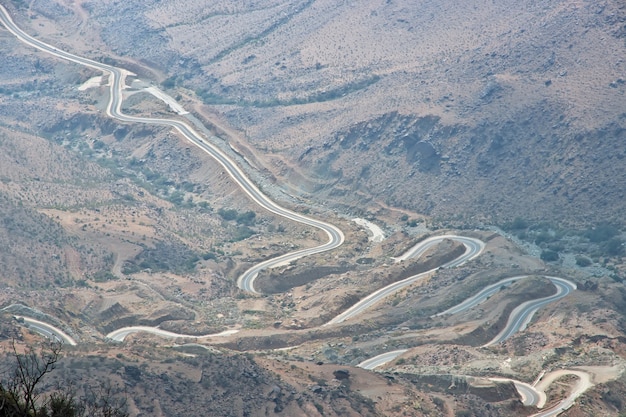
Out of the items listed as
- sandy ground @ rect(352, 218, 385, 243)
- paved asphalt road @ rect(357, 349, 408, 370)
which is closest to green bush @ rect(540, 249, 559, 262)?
sandy ground @ rect(352, 218, 385, 243)

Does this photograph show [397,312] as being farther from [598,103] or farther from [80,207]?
[598,103]

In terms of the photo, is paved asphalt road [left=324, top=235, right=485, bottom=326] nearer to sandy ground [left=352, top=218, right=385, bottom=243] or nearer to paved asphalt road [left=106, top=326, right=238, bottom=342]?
sandy ground [left=352, top=218, right=385, bottom=243]

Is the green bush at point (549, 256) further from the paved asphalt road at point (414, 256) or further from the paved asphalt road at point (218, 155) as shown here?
the paved asphalt road at point (218, 155)

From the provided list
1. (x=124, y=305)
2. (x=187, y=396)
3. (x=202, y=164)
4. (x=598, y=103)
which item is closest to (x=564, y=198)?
(x=598, y=103)

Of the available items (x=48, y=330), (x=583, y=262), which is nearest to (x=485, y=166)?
(x=583, y=262)

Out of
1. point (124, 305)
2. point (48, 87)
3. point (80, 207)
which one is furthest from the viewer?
point (48, 87)

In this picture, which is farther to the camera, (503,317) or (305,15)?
(305,15)

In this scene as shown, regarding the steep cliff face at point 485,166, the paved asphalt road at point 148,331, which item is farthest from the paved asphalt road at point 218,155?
the paved asphalt road at point 148,331

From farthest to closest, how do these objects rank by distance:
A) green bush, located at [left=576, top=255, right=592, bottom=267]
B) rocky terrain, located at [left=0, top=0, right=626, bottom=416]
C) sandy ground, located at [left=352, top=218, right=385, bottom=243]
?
sandy ground, located at [left=352, top=218, right=385, bottom=243], green bush, located at [left=576, top=255, right=592, bottom=267], rocky terrain, located at [left=0, top=0, right=626, bottom=416]

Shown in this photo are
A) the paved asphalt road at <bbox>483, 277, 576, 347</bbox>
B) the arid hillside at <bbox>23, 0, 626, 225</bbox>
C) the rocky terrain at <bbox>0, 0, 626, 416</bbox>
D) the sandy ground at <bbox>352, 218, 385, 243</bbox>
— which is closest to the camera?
the rocky terrain at <bbox>0, 0, 626, 416</bbox>
